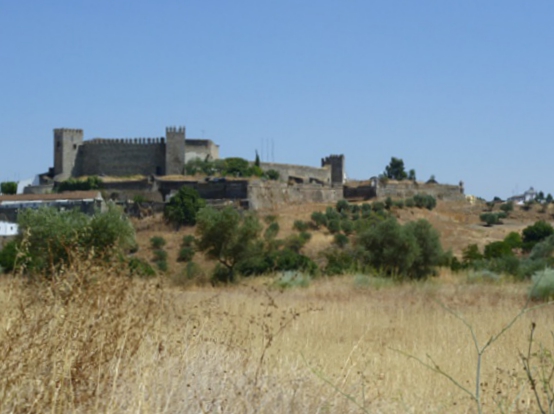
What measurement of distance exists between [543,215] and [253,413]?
4813cm

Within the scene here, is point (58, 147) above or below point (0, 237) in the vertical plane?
above

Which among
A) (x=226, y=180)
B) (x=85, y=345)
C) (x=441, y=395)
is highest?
(x=226, y=180)

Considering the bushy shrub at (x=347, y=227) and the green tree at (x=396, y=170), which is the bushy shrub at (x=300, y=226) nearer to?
the bushy shrub at (x=347, y=227)

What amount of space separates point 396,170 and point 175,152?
1887 cm

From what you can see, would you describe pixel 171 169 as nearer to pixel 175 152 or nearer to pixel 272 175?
pixel 175 152

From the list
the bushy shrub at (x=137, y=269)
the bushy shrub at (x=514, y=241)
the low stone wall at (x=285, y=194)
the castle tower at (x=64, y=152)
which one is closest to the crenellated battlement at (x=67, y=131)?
the castle tower at (x=64, y=152)

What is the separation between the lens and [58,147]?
59.7 metres

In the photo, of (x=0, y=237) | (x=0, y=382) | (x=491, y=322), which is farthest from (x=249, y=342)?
(x=0, y=237)

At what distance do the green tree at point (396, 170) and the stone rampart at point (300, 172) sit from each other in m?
5.13

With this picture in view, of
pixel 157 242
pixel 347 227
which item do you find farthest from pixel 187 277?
pixel 347 227

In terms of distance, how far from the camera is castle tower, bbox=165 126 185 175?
5725 cm

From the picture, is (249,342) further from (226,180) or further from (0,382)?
(226,180)

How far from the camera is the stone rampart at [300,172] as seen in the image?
60.5 metres

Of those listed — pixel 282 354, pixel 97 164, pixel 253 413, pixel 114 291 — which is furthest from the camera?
pixel 97 164
